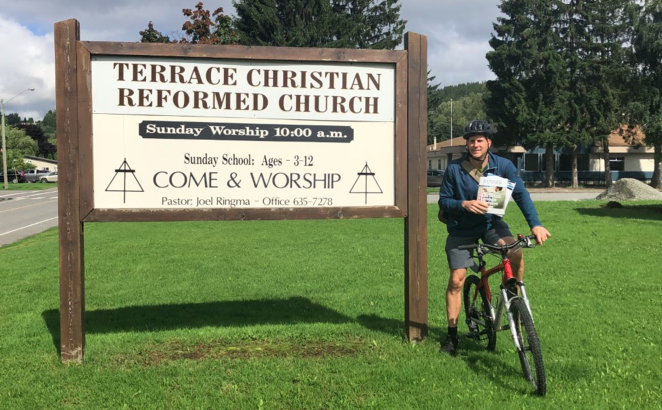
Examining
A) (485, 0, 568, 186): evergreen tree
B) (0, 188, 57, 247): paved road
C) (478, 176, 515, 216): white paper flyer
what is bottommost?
(0, 188, 57, 247): paved road

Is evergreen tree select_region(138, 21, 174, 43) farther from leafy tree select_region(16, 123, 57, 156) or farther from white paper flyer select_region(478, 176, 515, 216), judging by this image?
leafy tree select_region(16, 123, 57, 156)

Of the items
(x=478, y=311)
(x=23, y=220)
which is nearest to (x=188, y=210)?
(x=478, y=311)

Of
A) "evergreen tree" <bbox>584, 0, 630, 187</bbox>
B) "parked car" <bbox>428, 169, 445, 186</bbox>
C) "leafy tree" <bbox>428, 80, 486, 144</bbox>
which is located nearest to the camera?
"evergreen tree" <bbox>584, 0, 630, 187</bbox>

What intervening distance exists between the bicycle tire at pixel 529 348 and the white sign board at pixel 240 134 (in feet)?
4.80

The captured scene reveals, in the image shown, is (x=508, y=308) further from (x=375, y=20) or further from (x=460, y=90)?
(x=460, y=90)

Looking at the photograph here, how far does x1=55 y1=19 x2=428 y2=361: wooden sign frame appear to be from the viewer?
170 inches

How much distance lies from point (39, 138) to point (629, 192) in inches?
3784

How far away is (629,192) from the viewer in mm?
23172

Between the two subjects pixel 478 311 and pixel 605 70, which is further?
pixel 605 70

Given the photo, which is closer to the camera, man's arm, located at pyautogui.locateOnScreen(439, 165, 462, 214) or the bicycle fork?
→ the bicycle fork

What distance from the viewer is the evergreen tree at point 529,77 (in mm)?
37625

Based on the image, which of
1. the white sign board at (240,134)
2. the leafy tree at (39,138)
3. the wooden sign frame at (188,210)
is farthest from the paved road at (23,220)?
the leafy tree at (39,138)

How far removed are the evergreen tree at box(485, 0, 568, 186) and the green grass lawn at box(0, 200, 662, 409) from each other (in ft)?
97.4

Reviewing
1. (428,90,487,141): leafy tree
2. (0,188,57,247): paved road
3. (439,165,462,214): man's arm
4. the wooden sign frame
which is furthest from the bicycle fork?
(428,90,487,141): leafy tree
